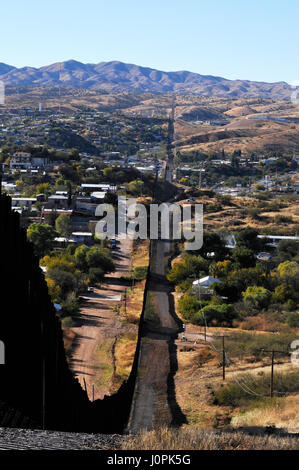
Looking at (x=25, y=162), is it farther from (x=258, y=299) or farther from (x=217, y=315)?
(x=217, y=315)

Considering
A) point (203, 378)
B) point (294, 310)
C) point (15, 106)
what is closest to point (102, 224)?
point (294, 310)

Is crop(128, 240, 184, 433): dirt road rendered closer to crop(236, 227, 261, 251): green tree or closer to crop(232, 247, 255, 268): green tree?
crop(232, 247, 255, 268): green tree

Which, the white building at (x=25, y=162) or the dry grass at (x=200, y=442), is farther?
the white building at (x=25, y=162)

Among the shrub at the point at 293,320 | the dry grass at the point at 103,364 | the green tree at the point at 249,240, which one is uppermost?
the green tree at the point at 249,240

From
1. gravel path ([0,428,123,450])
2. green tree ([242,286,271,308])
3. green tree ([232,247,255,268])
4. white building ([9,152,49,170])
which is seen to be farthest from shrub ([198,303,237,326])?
white building ([9,152,49,170])

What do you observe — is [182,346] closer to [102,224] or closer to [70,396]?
[70,396]

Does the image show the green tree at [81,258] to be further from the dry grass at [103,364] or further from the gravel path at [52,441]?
the gravel path at [52,441]

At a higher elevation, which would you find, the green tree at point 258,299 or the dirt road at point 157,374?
the green tree at point 258,299

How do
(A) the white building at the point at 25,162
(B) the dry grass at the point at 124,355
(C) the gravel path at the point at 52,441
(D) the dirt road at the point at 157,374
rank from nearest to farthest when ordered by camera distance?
1. (C) the gravel path at the point at 52,441
2. (D) the dirt road at the point at 157,374
3. (B) the dry grass at the point at 124,355
4. (A) the white building at the point at 25,162

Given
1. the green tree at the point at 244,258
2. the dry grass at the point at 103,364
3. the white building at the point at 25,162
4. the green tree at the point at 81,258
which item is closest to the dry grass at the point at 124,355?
the dry grass at the point at 103,364
